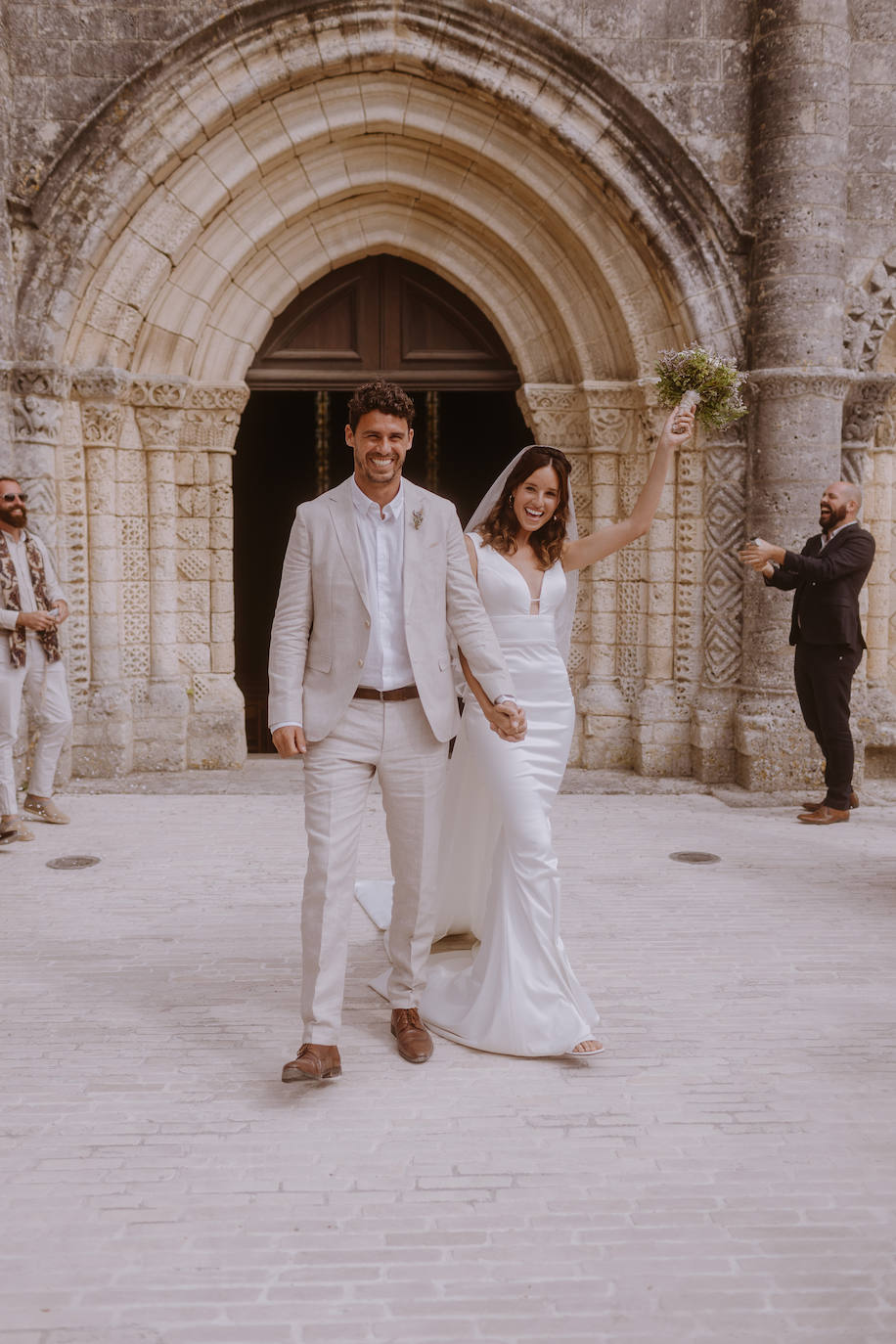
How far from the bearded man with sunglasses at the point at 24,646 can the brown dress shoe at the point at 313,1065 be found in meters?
3.25

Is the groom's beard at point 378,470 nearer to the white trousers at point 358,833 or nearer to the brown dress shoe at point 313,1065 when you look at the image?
the white trousers at point 358,833

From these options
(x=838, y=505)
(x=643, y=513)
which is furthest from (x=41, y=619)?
(x=838, y=505)

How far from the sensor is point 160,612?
7887 millimetres

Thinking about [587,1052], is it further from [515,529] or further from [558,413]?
[558,413]

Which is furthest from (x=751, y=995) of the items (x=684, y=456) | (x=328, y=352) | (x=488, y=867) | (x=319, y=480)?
(x=319, y=480)

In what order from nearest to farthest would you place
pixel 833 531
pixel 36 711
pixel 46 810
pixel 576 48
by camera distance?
pixel 36 711, pixel 46 810, pixel 833 531, pixel 576 48

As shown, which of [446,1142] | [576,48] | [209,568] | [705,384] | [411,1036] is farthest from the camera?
[209,568]

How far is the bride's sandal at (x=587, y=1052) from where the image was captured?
11.7 ft

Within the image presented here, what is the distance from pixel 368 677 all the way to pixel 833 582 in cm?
401

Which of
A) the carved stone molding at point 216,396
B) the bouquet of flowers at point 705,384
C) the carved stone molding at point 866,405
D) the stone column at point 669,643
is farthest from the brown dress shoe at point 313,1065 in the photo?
the carved stone molding at point 866,405

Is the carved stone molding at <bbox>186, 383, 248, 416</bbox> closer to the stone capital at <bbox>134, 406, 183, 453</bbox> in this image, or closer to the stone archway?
the stone archway

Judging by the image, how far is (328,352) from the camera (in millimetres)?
8398

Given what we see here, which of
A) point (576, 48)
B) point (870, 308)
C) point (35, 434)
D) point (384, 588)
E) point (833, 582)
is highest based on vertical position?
point (576, 48)

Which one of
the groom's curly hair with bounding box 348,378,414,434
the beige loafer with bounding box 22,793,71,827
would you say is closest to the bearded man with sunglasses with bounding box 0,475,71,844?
the beige loafer with bounding box 22,793,71,827
